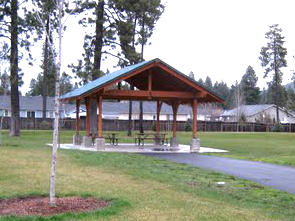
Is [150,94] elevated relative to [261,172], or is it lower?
elevated

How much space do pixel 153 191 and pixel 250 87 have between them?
78.4 metres

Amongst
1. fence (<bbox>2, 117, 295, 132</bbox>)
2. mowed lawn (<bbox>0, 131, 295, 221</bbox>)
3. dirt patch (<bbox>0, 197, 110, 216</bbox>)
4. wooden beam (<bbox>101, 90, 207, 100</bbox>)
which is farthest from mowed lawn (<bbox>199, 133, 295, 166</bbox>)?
fence (<bbox>2, 117, 295, 132</bbox>)

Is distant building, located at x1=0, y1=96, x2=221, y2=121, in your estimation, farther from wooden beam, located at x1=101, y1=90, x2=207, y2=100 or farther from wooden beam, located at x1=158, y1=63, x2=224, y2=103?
wooden beam, located at x1=158, y1=63, x2=224, y2=103

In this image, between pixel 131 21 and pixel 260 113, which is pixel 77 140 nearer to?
pixel 131 21

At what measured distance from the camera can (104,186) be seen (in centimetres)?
882

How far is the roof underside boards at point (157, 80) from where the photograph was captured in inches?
757

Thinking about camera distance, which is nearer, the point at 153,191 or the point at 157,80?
the point at 153,191

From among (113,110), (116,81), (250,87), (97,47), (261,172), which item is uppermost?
(250,87)

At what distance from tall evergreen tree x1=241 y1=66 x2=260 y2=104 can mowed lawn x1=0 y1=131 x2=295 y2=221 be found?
239 ft

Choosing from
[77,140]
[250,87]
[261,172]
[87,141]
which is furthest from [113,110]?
[261,172]

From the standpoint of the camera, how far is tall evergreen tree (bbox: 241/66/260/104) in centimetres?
8281

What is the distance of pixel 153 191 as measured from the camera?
8367 millimetres

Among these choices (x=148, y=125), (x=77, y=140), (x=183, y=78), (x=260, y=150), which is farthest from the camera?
(x=148, y=125)

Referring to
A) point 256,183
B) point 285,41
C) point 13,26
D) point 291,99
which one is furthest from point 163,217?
point 285,41
